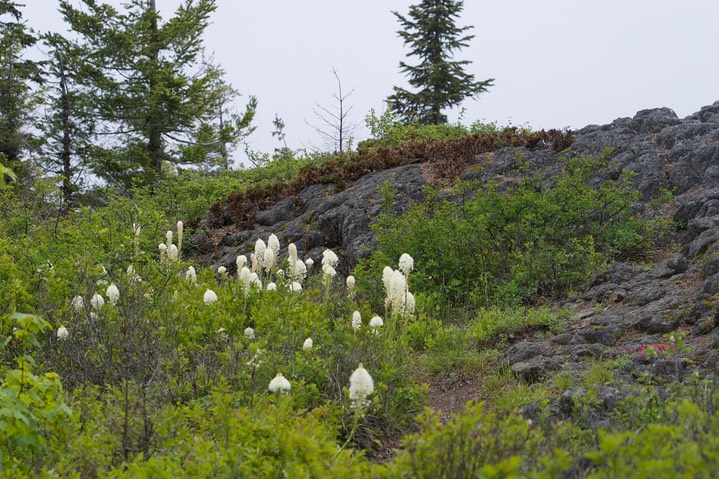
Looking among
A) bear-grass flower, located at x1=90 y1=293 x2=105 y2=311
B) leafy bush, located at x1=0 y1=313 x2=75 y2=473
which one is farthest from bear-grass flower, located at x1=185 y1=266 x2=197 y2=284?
leafy bush, located at x1=0 y1=313 x2=75 y2=473

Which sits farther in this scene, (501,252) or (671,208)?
(671,208)

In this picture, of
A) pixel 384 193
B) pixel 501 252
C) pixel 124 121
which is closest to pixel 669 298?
pixel 501 252

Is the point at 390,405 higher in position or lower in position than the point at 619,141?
lower

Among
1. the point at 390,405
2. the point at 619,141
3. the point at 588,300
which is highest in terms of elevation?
the point at 619,141

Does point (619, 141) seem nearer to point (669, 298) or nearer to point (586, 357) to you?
point (669, 298)

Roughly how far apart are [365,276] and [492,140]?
568cm

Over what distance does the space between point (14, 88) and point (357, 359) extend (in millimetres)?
21523

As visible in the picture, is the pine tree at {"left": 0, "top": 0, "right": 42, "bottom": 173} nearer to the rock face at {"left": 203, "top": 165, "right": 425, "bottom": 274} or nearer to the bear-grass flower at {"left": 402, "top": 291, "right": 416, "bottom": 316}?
the rock face at {"left": 203, "top": 165, "right": 425, "bottom": 274}

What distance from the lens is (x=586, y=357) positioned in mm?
5746

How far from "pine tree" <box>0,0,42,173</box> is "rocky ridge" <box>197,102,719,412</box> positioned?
40.2 feet

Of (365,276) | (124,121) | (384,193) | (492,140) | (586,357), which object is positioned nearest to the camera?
(586,357)

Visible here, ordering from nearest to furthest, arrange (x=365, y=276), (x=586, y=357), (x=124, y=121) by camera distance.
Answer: (x=586, y=357) < (x=365, y=276) < (x=124, y=121)

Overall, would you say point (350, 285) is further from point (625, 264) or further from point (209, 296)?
point (625, 264)

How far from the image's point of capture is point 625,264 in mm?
7996
